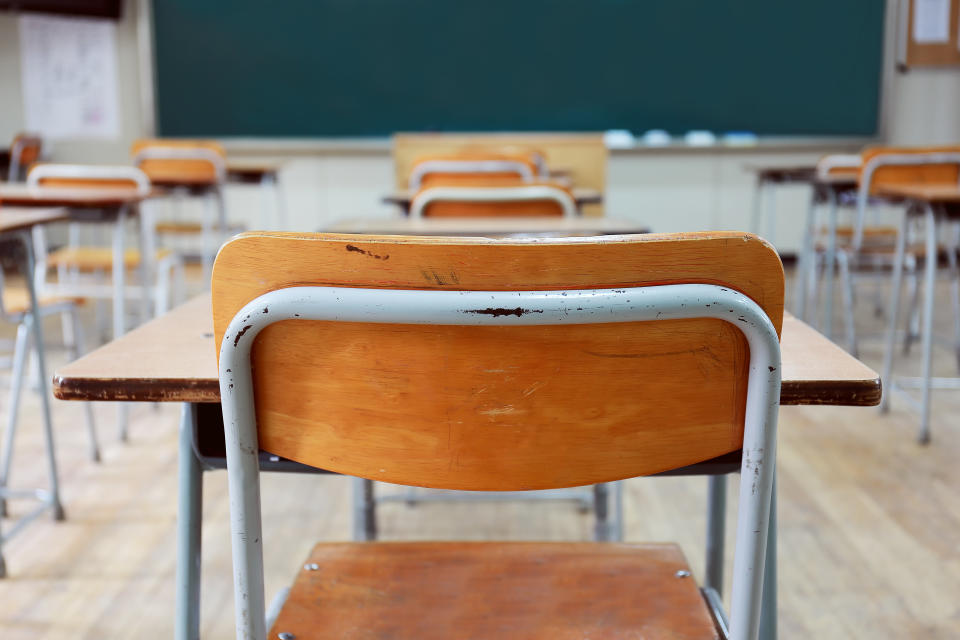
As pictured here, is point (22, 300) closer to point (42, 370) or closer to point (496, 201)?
point (42, 370)

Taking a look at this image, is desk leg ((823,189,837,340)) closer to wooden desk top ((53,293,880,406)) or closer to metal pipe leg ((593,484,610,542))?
metal pipe leg ((593,484,610,542))

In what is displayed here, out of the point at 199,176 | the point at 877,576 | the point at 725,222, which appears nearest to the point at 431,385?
the point at 877,576

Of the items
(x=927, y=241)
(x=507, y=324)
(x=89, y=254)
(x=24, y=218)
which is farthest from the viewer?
(x=89, y=254)

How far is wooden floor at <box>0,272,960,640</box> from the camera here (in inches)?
70.1

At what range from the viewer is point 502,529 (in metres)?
2.19

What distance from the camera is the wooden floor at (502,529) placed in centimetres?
178

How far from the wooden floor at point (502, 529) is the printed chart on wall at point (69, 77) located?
423cm

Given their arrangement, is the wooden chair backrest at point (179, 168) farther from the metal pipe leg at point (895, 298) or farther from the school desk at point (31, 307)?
the metal pipe leg at point (895, 298)

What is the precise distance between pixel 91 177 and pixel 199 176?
3.63 ft

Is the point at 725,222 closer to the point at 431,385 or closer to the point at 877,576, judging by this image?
the point at 877,576

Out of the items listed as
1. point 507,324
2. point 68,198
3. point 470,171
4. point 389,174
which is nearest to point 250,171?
point 389,174

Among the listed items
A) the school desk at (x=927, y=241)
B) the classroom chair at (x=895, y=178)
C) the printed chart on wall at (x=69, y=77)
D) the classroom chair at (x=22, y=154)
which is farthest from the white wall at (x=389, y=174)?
the school desk at (x=927, y=241)

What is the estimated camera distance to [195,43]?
6379 millimetres

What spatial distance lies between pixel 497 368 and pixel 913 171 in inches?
134
